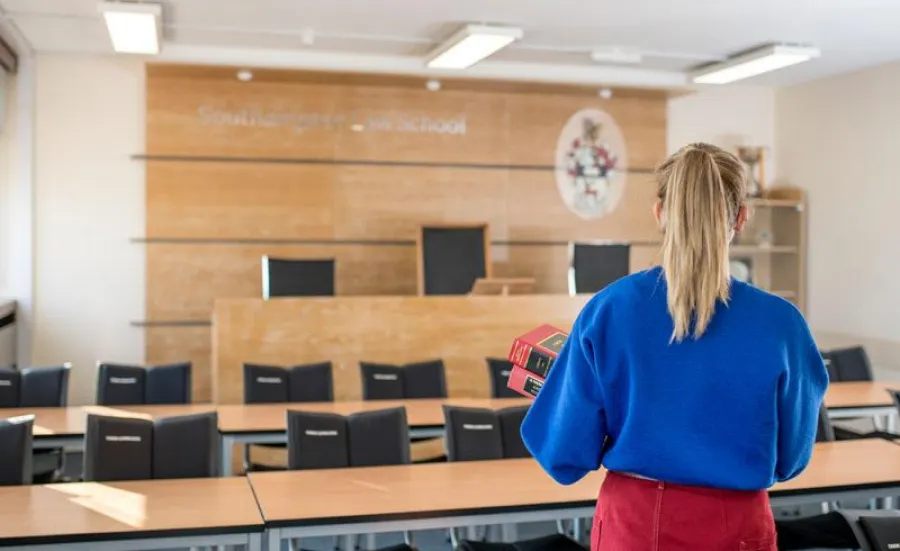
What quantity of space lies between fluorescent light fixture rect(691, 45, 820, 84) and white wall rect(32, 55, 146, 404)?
496 cm

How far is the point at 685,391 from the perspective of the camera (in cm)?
214

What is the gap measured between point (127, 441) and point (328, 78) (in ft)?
18.6

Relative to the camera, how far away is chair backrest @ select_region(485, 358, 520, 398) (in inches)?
247

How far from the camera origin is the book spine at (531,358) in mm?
2465

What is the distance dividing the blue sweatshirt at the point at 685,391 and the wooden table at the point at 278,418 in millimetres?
2736

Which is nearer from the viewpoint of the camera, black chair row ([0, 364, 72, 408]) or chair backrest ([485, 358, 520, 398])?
black chair row ([0, 364, 72, 408])

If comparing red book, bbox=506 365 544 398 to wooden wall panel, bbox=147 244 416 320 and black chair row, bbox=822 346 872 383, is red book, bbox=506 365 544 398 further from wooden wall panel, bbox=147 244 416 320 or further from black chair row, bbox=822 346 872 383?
wooden wall panel, bbox=147 244 416 320

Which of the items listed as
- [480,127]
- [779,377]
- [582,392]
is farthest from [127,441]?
A: [480,127]

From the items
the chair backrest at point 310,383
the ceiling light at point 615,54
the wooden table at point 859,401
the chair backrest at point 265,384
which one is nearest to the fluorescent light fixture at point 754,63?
the ceiling light at point 615,54

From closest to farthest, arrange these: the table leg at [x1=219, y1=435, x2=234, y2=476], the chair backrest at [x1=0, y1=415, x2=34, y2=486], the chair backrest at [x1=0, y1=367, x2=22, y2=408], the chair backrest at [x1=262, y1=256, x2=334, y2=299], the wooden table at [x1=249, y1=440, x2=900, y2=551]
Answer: the wooden table at [x1=249, y1=440, x2=900, y2=551] → the chair backrest at [x1=0, y1=415, x2=34, y2=486] → the table leg at [x1=219, y1=435, x2=234, y2=476] → the chair backrest at [x1=0, y1=367, x2=22, y2=408] → the chair backrest at [x1=262, y1=256, x2=334, y2=299]

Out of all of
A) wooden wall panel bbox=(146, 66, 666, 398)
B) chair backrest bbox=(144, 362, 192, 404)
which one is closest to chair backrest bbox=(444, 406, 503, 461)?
chair backrest bbox=(144, 362, 192, 404)

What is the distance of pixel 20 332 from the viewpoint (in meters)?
8.70

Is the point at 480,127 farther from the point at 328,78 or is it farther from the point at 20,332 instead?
the point at 20,332

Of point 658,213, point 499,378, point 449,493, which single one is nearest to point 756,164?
point 499,378
